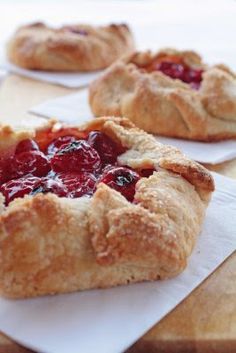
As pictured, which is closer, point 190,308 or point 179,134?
point 190,308

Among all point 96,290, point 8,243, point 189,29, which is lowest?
point 189,29

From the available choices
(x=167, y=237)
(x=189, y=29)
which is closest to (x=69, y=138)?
(x=167, y=237)

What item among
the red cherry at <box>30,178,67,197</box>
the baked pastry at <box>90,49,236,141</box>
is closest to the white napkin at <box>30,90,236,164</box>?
the baked pastry at <box>90,49,236,141</box>

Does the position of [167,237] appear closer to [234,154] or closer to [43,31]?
[234,154]

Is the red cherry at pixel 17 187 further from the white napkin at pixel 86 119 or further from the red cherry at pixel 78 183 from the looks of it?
the white napkin at pixel 86 119

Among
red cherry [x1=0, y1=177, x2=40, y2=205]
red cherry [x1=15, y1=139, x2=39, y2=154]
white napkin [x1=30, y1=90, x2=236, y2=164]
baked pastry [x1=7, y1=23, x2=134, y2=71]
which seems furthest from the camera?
baked pastry [x1=7, y1=23, x2=134, y2=71]

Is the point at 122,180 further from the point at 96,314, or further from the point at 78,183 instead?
the point at 96,314

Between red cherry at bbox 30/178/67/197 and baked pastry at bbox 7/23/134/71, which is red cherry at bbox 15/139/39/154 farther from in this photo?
baked pastry at bbox 7/23/134/71
